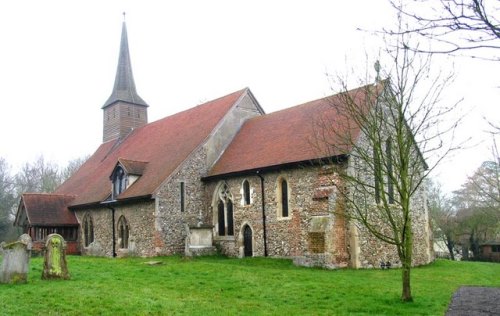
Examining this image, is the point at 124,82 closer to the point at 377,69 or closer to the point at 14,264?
the point at 14,264

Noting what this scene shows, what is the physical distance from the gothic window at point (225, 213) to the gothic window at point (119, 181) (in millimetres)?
5313

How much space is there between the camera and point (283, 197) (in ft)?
67.2

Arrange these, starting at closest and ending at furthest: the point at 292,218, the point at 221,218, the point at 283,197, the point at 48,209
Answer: the point at 292,218
the point at 283,197
the point at 221,218
the point at 48,209

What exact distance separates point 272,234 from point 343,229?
361 cm

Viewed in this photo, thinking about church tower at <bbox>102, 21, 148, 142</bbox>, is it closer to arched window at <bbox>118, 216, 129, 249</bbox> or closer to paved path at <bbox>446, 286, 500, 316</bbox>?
Result: arched window at <bbox>118, 216, 129, 249</bbox>

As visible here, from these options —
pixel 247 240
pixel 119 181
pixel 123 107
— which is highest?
pixel 123 107

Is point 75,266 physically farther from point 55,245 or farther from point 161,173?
point 161,173

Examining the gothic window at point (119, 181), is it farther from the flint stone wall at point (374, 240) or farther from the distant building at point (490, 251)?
the distant building at point (490, 251)

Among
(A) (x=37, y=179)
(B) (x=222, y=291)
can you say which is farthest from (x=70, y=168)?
(B) (x=222, y=291)

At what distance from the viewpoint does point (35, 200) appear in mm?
29250

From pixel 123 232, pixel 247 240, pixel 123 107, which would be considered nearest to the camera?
pixel 247 240

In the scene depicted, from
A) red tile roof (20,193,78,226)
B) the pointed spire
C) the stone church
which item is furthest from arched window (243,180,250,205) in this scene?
the pointed spire

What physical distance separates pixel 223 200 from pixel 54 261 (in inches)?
427

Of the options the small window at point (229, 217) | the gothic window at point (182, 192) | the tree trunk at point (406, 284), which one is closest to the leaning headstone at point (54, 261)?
the tree trunk at point (406, 284)
